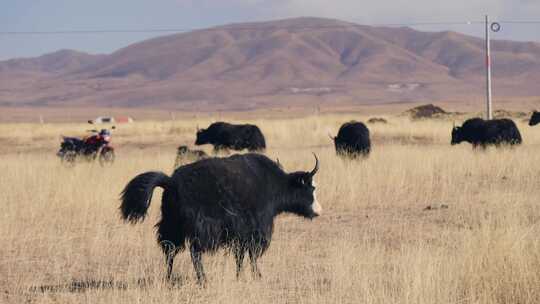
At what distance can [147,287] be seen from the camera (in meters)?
7.16

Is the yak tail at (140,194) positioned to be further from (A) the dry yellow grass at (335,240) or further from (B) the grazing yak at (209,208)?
(A) the dry yellow grass at (335,240)

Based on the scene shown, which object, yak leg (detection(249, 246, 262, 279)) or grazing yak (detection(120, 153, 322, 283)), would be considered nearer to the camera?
grazing yak (detection(120, 153, 322, 283))

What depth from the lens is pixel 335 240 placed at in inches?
392

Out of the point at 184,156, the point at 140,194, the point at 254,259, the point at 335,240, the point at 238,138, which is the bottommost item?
the point at 335,240

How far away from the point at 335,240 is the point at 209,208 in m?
2.81

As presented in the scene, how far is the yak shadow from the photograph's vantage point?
24.6 ft

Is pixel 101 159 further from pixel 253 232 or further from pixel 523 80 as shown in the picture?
pixel 523 80

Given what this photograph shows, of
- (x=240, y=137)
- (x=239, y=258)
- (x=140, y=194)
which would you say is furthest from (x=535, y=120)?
(x=140, y=194)

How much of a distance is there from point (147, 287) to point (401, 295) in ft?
7.12

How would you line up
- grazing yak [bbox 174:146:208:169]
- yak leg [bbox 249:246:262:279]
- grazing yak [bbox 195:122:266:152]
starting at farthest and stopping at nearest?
grazing yak [bbox 195:122:266:152], grazing yak [bbox 174:146:208:169], yak leg [bbox 249:246:262:279]

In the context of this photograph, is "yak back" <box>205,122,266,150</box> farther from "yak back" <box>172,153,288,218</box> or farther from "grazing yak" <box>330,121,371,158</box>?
"yak back" <box>172,153,288,218</box>

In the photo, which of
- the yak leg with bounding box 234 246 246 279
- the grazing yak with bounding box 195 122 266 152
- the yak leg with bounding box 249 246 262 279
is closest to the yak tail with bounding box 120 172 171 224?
the yak leg with bounding box 234 246 246 279

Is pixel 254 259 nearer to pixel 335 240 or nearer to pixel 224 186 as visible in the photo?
pixel 224 186

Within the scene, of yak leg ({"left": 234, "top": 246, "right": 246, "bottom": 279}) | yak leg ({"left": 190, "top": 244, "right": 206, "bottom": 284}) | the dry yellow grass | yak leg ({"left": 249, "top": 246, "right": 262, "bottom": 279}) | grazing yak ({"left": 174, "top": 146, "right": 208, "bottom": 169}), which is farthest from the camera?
grazing yak ({"left": 174, "top": 146, "right": 208, "bottom": 169})
